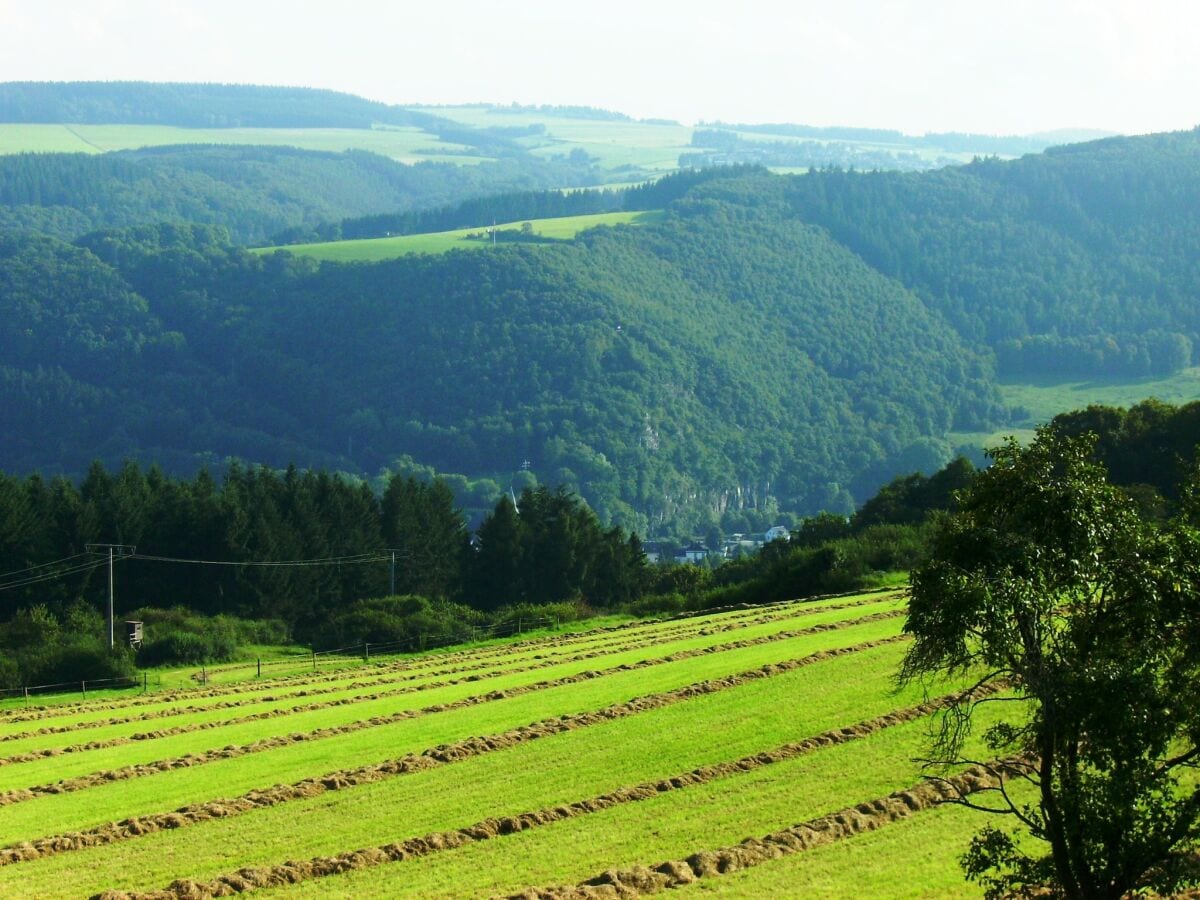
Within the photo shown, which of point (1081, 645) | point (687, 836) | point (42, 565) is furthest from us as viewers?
point (42, 565)

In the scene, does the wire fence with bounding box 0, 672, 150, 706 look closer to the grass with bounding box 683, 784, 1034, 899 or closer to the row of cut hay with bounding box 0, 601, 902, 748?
the row of cut hay with bounding box 0, 601, 902, 748

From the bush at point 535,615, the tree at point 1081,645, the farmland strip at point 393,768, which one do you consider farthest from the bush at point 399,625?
the tree at point 1081,645

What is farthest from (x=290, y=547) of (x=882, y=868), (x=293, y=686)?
(x=882, y=868)

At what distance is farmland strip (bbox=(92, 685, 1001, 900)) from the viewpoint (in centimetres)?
2548

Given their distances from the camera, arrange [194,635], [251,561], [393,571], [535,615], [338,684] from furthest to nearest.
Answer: [393,571]
[251,561]
[535,615]
[194,635]
[338,684]

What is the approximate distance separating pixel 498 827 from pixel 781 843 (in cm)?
513

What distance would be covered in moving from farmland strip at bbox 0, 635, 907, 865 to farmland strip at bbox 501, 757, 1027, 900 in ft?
17.0

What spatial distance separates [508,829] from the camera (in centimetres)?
2842

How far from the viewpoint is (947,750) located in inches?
808

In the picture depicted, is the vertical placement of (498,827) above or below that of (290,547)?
above

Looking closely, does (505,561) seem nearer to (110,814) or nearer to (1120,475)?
(1120,475)

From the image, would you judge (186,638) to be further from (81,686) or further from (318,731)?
(318,731)

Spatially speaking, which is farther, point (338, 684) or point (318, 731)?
point (338, 684)

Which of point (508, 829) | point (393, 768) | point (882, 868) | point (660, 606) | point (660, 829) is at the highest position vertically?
point (882, 868)
